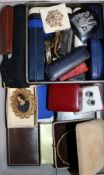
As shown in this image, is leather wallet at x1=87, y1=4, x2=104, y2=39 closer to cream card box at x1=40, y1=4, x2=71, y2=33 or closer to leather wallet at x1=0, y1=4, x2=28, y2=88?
cream card box at x1=40, y1=4, x2=71, y2=33

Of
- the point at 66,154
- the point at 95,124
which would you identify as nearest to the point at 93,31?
the point at 95,124

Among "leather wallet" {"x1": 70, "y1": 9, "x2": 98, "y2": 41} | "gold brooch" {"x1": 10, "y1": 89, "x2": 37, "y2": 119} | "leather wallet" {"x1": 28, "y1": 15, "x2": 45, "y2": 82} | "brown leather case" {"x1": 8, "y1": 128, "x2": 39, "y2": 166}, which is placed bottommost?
"brown leather case" {"x1": 8, "y1": 128, "x2": 39, "y2": 166}

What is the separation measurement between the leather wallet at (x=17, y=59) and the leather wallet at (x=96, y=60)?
26 centimetres

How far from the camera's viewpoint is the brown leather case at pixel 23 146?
1242 mm

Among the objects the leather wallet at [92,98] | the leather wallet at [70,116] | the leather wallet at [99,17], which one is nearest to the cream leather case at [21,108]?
the leather wallet at [70,116]

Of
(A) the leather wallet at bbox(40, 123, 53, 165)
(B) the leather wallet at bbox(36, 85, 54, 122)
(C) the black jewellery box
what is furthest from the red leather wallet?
(A) the leather wallet at bbox(40, 123, 53, 165)

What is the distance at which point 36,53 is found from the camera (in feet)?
3.90

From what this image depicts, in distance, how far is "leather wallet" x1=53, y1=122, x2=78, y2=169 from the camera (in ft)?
3.99

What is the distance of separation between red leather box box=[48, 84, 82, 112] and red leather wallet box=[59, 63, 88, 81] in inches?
1.2

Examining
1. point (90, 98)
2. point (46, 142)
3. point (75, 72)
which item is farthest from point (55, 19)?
point (46, 142)

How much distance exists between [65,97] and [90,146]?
207 millimetres

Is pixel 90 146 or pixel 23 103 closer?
pixel 90 146

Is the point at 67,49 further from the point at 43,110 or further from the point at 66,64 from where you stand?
the point at 43,110

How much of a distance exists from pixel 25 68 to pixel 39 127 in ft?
0.81
